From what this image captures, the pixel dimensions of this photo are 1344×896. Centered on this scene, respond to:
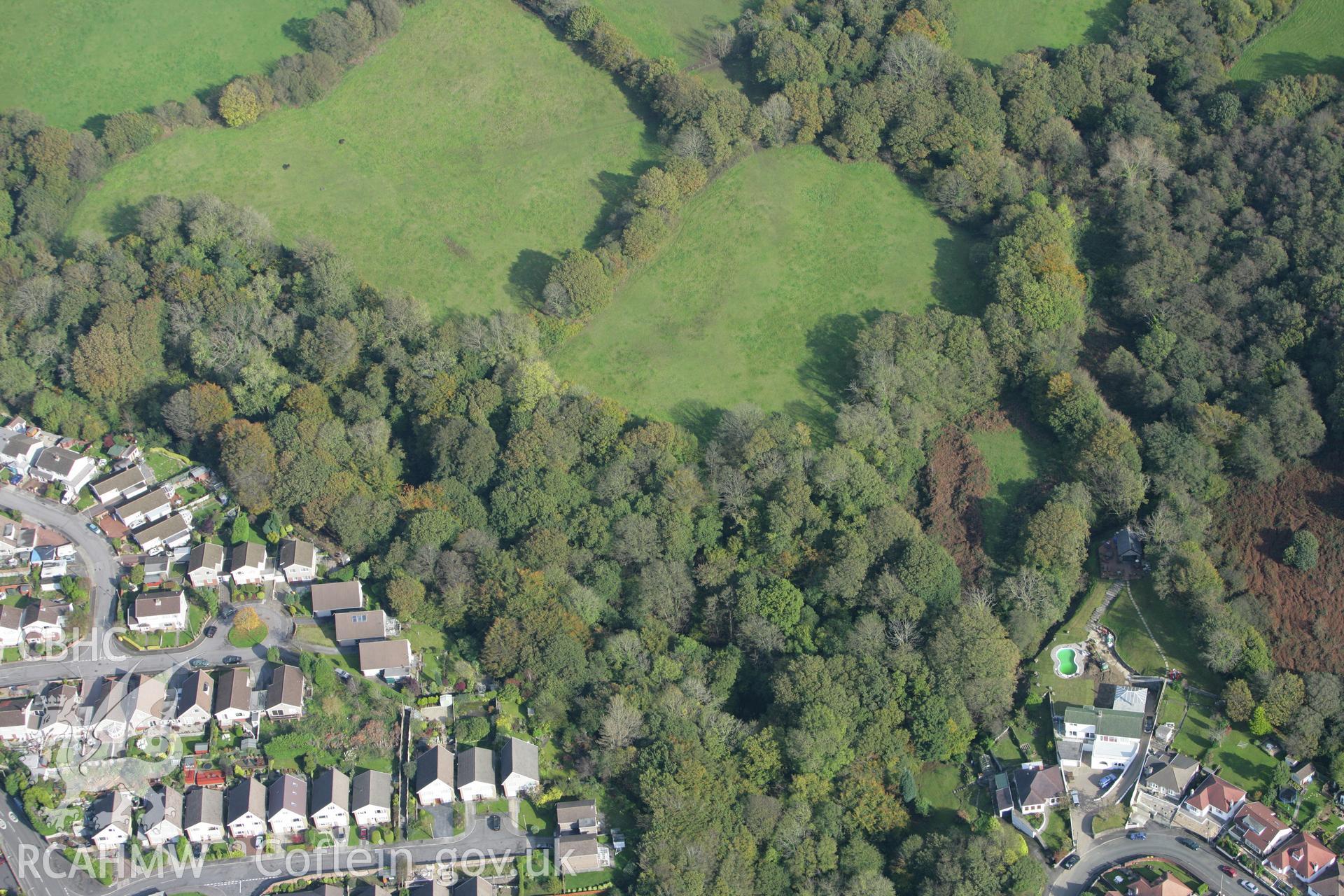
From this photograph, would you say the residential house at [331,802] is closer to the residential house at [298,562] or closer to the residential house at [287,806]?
the residential house at [287,806]

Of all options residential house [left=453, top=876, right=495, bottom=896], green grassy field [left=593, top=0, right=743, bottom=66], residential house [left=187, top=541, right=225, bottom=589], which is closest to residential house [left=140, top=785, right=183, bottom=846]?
residential house [left=187, top=541, right=225, bottom=589]

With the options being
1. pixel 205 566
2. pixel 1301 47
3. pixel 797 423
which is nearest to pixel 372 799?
pixel 205 566

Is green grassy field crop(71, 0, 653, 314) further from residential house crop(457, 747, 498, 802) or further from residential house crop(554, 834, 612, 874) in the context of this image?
residential house crop(554, 834, 612, 874)

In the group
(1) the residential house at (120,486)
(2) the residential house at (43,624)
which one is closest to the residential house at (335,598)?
(2) the residential house at (43,624)

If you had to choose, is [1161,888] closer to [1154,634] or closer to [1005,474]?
[1154,634]

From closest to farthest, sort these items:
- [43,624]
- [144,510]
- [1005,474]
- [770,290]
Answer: [43,624]
[144,510]
[1005,474]
[770,290]

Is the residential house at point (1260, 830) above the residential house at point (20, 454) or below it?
above

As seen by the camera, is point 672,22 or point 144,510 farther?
point 672,22
